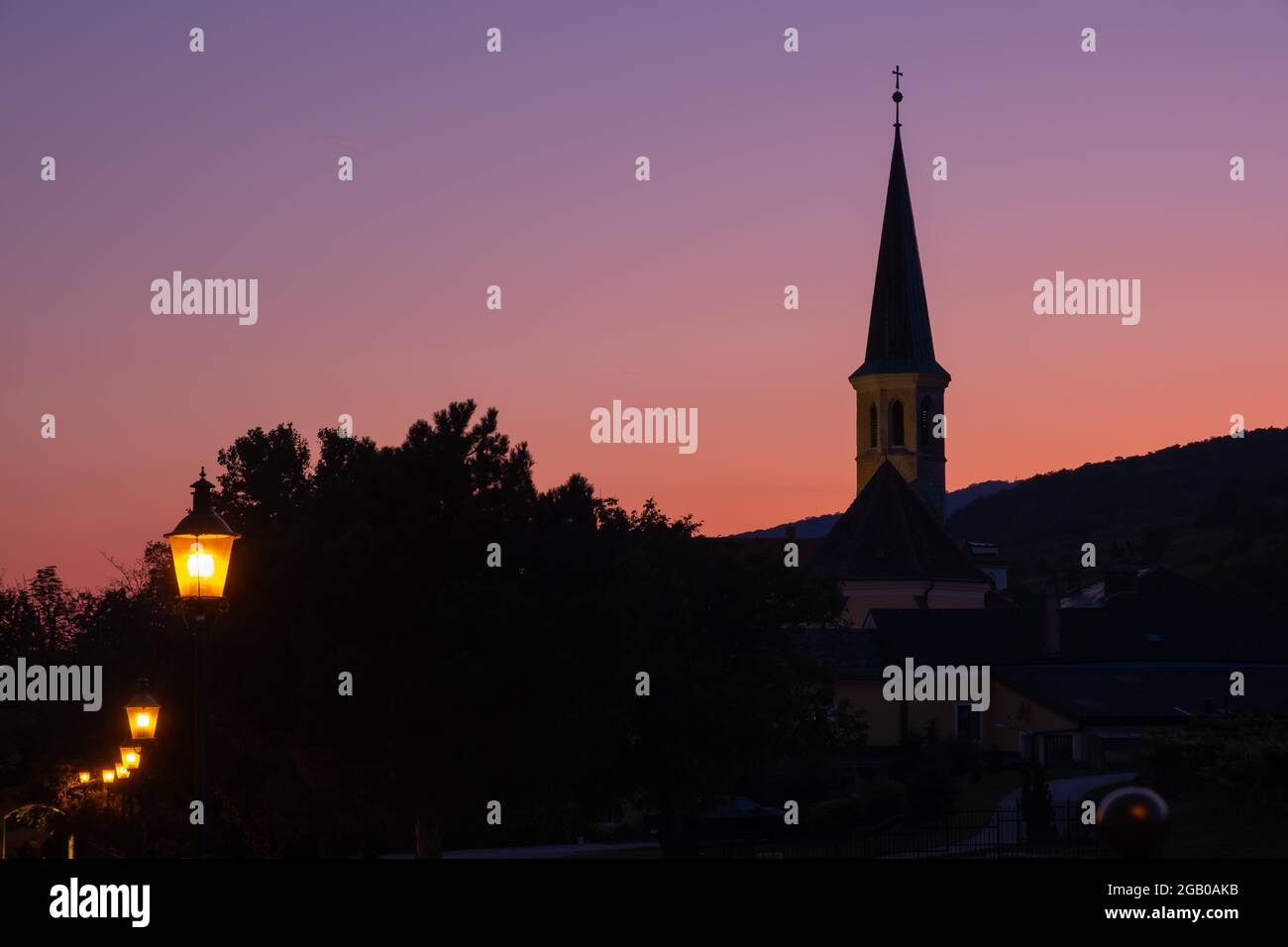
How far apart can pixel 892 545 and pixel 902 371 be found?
30.0 m

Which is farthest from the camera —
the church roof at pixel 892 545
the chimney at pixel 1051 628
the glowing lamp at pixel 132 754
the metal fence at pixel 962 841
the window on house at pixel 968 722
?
the church roof at pixel 892 545

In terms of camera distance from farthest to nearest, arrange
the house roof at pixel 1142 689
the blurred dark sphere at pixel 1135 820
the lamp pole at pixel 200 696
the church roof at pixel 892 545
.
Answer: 1. the church roof at pixel 892 545
2. the house roof at pixel 1142 689
3. the lamp pole at pixel 200 696
4. the blurred dark sphere at pixel 1135 820

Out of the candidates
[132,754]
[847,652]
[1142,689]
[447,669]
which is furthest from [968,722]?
[132,754]

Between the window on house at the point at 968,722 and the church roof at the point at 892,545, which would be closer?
the window on house at the point at 968,722

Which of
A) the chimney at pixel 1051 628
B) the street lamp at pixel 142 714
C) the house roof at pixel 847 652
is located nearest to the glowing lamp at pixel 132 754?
the street lamp at pixel 142 714

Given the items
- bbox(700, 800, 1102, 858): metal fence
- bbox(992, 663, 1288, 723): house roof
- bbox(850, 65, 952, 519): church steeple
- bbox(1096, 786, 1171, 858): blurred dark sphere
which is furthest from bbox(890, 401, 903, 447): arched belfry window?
bbox(1096, 786, 1171, 858): blurred dark sphere

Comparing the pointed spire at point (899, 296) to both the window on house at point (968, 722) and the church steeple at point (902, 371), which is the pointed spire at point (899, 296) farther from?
the window on house at point (968, 722)

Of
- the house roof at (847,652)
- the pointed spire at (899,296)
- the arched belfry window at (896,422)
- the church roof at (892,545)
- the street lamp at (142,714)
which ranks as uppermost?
the pointed spire at (899,296)

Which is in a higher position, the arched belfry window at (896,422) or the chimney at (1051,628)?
the arched belfry window at (896,422)

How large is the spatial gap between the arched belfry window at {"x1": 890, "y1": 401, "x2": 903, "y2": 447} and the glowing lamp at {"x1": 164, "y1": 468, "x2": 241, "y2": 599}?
122 meters

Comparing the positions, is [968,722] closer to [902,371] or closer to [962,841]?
[962,841]

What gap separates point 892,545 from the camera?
4316 inches

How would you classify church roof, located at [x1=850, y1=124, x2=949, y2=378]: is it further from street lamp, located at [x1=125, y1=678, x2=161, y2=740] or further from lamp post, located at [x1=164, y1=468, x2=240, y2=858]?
lamp post, located at [x1=164, y1=468, x2=240, y2=858]

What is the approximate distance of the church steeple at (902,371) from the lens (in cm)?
13650
